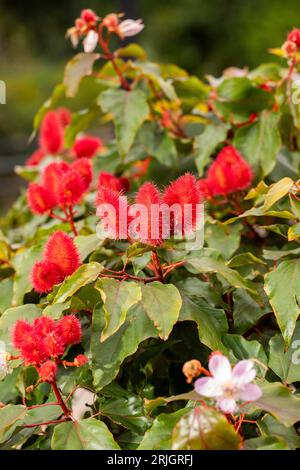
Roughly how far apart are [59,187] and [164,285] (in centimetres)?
26

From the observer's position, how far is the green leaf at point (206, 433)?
2.19ft

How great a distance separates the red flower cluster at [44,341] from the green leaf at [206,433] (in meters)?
0.17

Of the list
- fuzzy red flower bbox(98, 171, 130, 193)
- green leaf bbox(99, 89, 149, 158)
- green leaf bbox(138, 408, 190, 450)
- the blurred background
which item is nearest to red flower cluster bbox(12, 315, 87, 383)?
green leaf bbox(138, 408, 190, 450)

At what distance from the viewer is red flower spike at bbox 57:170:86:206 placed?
3.34 feet

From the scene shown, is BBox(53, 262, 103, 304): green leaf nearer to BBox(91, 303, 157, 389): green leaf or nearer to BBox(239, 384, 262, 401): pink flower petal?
BBox(91, 303, 157, 389): green leaf

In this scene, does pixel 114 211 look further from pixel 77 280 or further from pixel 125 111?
pixel 125 111

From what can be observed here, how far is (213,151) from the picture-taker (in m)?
1.28

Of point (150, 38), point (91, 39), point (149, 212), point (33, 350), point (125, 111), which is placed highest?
point (150, 38)

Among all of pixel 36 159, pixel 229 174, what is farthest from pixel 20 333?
pixel 36 159

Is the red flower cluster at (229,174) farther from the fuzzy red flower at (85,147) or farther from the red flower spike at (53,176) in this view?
the fuzzy red flower at (85,147)

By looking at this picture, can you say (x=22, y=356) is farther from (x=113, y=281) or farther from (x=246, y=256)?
(x=246, y=256)

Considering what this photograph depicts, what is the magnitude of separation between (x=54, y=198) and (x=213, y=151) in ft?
1.10

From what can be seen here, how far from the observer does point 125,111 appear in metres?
1.27

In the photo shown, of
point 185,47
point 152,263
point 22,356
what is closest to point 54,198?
point 152,263
